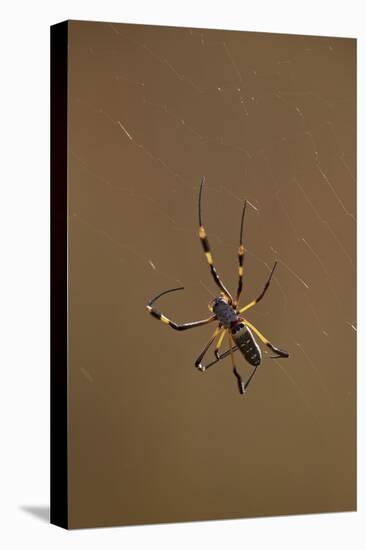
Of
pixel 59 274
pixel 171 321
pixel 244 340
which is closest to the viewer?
pixel 59 274

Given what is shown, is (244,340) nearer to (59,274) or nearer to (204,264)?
(204,264)

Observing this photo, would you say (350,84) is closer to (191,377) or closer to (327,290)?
(327,290)

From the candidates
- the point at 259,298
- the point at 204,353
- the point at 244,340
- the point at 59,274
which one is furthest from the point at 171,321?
the point at 59,274

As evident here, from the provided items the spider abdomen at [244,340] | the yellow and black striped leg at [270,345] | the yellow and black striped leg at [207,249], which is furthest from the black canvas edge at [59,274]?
the yellow and black striped leg at [270,345]

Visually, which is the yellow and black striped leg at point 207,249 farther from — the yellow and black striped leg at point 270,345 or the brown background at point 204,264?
the yellow and black striped leg at point 270,345

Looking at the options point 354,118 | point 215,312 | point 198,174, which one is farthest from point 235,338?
point 354,118
